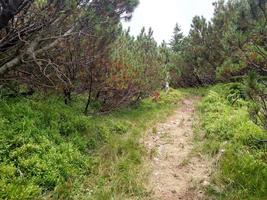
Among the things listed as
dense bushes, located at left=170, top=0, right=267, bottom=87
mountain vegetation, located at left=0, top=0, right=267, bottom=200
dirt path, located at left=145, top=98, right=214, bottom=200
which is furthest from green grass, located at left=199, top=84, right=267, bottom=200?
dense bushes, located at left=170, top=0, right=267, bottom=87

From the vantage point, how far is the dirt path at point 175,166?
19.0ft

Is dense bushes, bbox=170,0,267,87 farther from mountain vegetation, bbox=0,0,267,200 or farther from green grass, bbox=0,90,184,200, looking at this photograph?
green grass, bbox=0,90,184,200

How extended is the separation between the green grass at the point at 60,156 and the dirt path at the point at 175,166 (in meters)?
0.36

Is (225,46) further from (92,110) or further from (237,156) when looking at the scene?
(92,110)

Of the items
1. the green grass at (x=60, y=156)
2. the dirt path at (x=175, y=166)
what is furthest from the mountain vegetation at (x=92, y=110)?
the dirt path at (x=175, y=166)

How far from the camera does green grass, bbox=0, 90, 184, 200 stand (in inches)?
206

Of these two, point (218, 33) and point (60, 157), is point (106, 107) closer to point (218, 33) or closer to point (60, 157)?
point (60, 157)

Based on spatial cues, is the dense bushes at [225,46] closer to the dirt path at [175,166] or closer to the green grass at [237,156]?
the green grass at [237,156]

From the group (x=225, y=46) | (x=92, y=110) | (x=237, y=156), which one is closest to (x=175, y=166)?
(x=237, y=156)

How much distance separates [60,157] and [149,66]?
9.49 m

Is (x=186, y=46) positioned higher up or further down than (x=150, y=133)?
higher up

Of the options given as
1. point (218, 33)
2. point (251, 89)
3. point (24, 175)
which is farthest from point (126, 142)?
point (218, 33)

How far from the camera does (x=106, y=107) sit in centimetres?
1109

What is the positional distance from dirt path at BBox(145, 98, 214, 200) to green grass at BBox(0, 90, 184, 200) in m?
0.36
